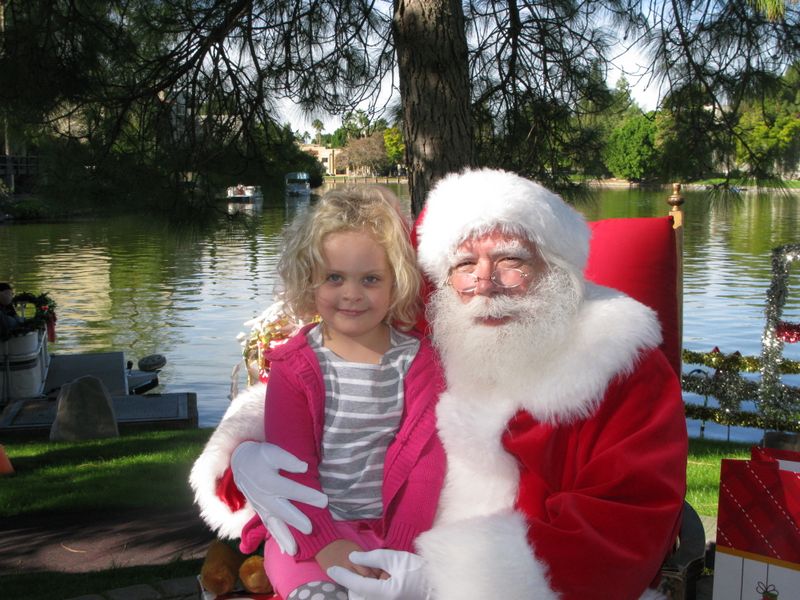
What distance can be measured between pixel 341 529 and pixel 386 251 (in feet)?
2.37

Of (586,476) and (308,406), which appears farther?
(308,406)

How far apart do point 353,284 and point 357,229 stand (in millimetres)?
149

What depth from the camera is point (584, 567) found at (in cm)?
181

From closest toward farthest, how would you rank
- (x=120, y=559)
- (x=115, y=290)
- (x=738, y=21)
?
(x=120, y=559) → (x=738, y=21) → (x=115, y=290)

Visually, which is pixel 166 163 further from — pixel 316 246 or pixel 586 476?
pixel 586 476

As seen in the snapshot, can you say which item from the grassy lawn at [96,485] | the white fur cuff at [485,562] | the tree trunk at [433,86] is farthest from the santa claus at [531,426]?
the tree trunk at [433,86]

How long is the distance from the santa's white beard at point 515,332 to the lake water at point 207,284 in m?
0.68

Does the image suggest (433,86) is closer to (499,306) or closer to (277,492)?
(499,306)

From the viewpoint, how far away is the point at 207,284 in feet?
62.2

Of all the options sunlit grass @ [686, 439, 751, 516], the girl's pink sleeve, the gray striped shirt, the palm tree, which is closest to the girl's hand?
the girl's pink sleeve

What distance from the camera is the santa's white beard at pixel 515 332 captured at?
2043mm

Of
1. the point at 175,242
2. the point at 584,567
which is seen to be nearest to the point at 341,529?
the point at 584,567

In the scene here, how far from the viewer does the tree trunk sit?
432cm

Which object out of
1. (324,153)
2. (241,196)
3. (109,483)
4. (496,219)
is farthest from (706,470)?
(324,153)
